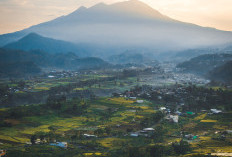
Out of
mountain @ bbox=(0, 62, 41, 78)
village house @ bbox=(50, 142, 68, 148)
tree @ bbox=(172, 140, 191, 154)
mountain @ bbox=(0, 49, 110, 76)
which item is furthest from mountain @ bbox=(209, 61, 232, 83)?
mountain @ bbox=(0, 62, 41, 78)

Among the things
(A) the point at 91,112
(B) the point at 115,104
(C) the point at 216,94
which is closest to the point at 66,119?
(A) the point at 91,112

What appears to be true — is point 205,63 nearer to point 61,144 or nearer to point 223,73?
point 223,73

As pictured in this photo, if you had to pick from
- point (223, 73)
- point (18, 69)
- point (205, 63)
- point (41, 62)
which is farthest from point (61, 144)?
point (41, 62)

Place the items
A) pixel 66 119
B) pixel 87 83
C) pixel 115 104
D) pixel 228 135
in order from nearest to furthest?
pixel 228 135, pixel 66 119, pixel 115 104, pixel 87 83

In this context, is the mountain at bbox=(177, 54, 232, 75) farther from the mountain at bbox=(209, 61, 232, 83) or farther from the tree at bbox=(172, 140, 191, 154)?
the tree at bbox=(172, 140, 191, 154)

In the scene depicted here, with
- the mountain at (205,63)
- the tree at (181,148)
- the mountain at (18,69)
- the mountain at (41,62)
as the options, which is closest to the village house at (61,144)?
the tree at (181,148)

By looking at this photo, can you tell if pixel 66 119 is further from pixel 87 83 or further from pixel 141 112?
pixel 87 83

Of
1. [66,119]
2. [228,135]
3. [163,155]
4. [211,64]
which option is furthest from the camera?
[211,64]

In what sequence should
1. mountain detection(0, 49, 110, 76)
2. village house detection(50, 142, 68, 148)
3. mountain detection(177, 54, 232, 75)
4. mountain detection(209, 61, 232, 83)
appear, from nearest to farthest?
1. village house detection(50, 142, 68, 148)
2. mountain detection(209, 61, 232, 83)
3. mountain detection(177, 54, 232, 75)
4. mountain detection(0, 49, 110, 76)
